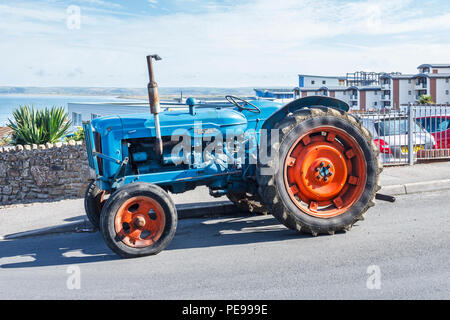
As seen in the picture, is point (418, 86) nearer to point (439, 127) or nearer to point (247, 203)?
point (439, 127)

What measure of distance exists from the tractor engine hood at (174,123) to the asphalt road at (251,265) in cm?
148

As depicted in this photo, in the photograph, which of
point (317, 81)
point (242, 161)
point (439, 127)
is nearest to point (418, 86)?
point (317, 81)

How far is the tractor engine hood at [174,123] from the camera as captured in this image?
6070mm

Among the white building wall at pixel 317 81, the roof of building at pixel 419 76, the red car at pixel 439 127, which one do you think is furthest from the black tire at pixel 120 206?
the white building wall at pixel 317 81

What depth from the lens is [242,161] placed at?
6566 millimetres

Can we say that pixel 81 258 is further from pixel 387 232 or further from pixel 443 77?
pixel 443 77

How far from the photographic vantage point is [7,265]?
Result: 228 inches

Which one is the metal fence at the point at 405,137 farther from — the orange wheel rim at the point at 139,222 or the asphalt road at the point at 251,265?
the orange wheel rim at the point at 139,222

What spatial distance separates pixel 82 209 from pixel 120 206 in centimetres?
343

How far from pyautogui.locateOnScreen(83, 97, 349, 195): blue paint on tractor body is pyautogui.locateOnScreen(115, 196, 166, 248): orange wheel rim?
Answer: 1.45 feet
